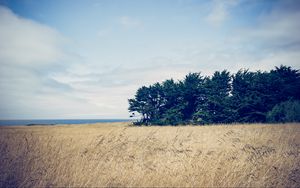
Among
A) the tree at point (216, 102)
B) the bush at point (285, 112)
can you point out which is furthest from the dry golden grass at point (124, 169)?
the tree at point (216, 102)

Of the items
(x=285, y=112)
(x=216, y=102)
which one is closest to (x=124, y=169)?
(x=285, y=112)

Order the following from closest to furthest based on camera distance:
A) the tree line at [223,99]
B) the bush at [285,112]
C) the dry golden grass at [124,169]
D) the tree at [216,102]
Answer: the dry golden grass at [124,169]
the bush at [285,112]
the tree line at [223,99]
the tree at [216,102]

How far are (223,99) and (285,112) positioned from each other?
9.01 meters

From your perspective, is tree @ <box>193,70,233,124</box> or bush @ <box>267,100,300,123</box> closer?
bush @ <box>267,100,300,123</box>

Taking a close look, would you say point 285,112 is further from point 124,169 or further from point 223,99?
point 124,169

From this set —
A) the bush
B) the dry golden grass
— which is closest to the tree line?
the bush

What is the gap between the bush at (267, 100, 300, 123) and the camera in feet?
74.6

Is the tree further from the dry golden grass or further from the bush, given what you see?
the dry golden grass

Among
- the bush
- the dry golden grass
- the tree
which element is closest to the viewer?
the dry golden grass

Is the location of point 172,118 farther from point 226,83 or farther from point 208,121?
point 226,83

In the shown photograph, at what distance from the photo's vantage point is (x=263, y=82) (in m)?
29.0

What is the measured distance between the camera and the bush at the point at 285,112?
22734mm

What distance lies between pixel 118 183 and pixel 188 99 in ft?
108

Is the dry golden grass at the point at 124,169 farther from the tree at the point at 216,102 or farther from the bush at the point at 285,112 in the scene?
the tree at the point at 216,102
